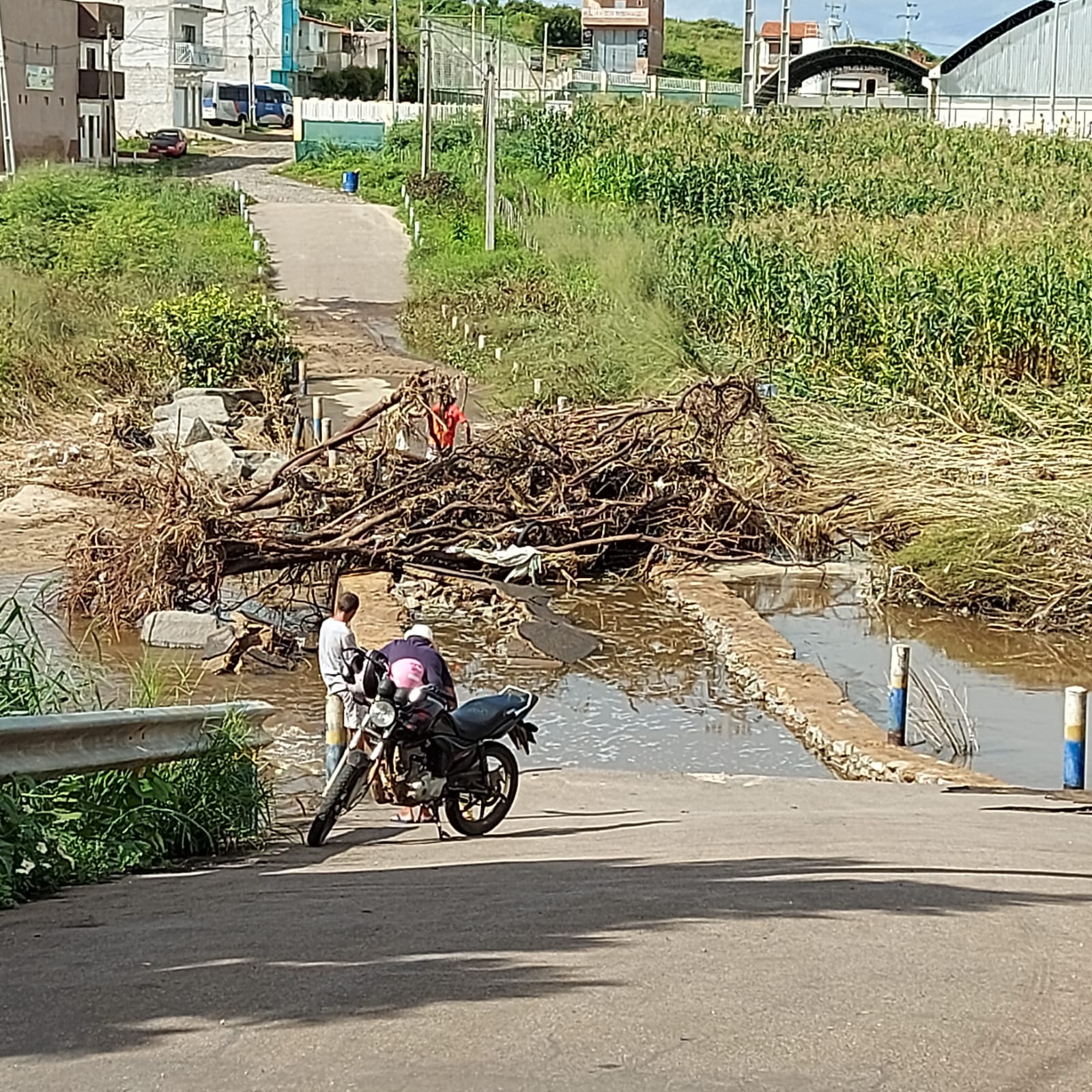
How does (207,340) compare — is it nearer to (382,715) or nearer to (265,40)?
(382,715)

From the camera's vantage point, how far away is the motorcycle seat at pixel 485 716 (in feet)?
31.6

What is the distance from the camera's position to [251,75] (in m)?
106

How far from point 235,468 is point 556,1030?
1845cm

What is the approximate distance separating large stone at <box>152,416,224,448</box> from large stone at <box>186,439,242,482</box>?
0.86 m

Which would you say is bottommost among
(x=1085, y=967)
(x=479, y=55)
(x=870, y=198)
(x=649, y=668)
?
(x=649, y=668)

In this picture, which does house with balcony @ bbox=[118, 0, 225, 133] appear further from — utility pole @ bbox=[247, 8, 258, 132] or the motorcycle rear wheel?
the motorcycle rear wheel

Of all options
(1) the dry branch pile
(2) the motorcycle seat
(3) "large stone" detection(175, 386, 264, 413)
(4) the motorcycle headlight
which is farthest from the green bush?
(4) the motorcycle headlight

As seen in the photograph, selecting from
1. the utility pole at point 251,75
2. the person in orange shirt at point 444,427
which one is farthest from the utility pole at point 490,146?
the utility pole at point 251,75

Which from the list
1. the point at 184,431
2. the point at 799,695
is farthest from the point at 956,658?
the point at 184,431

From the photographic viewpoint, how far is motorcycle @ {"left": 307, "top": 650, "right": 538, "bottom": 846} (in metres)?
9.07

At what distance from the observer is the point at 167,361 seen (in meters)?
29.4

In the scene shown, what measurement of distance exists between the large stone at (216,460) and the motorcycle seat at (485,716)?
12939 millimetres

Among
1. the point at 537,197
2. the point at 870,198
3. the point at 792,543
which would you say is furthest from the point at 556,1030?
the point at 537,197

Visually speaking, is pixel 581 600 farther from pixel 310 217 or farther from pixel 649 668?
pixel 310 217
